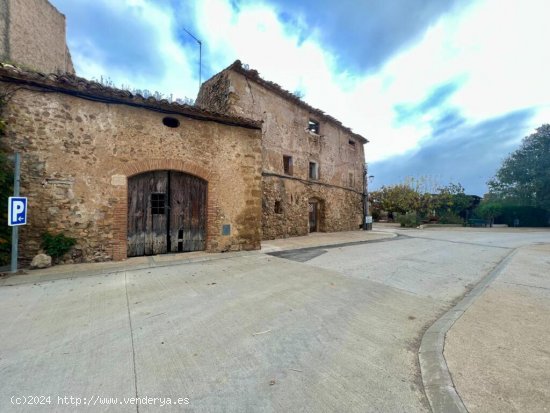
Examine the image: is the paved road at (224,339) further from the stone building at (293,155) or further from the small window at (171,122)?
the stone building at (293,155)

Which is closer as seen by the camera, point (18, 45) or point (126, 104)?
point (126, 104)

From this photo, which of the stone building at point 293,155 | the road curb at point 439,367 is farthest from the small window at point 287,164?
the road curb at point 439,367

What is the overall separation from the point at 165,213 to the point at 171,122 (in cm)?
256

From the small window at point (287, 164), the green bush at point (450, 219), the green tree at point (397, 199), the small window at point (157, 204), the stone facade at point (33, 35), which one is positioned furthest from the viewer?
the green tree at point (397, 199)

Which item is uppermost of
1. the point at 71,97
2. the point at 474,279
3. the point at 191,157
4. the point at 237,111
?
the point at 237,111

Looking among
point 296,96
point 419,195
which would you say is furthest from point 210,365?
point 419,195

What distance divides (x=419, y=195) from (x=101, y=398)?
2718cm

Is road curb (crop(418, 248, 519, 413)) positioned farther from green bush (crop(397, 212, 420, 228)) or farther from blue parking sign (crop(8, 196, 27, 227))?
green bush (crop(397, 212, 420, 228))

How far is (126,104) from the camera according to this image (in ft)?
19.9

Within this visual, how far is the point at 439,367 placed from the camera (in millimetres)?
2146

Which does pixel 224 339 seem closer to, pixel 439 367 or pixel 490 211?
pixel 439 367

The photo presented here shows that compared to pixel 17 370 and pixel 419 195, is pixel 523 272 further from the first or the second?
pixel 419 195

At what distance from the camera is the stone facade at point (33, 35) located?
29.7 feet

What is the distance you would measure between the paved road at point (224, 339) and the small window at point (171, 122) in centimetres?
401
